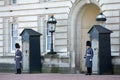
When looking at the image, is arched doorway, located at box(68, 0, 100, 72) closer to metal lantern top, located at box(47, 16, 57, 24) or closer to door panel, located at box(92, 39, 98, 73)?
metal lantern top, located at box(47, 16, 57, 24)

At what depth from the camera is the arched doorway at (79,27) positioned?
3048 cm

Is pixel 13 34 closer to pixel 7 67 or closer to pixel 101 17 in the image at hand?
pixel 7 67

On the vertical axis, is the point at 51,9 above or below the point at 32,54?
above

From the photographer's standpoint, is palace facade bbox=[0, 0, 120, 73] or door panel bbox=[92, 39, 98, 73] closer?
door panel bbox=[92, 39, 98, 73]

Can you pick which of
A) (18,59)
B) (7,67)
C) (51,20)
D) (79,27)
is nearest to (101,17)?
(79,27)

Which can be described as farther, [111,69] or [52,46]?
[52,46]

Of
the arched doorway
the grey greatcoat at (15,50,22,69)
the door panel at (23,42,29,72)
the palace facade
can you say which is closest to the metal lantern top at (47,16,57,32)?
the palace facade

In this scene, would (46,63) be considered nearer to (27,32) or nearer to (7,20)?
(27,32)

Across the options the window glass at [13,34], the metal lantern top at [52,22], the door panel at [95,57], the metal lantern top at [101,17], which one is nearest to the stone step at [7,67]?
the window glass at [13,34]

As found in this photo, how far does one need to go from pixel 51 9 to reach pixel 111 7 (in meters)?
4.55

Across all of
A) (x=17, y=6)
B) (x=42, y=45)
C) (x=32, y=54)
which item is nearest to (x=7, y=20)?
(x=17, y=6)

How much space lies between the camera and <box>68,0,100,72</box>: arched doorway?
3048 cm

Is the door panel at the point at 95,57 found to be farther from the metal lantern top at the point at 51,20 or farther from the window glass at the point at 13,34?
the window glass at the point at 13,34

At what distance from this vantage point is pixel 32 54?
95.0ft
